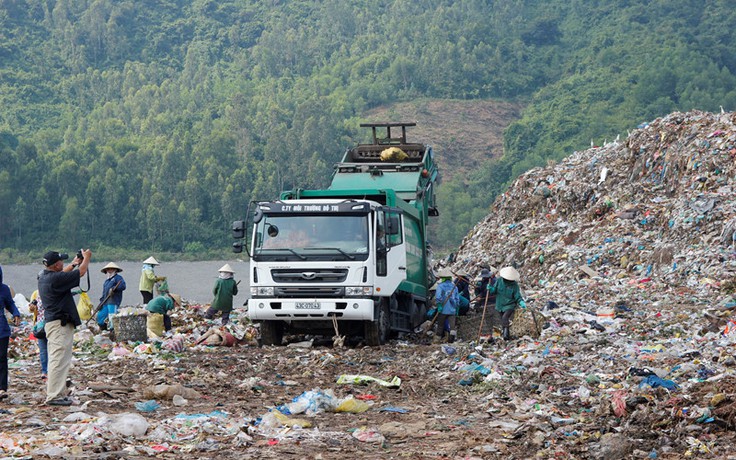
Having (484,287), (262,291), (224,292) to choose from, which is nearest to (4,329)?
(262,291)

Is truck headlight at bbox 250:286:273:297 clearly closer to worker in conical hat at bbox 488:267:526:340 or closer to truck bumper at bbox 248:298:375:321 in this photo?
truck bumper at bbox 248:298:375:321

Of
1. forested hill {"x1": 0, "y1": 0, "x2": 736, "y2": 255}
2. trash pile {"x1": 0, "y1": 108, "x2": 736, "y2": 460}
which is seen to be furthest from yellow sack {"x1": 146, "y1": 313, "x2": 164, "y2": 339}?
forested hill {"x1": 0, "y1": 0, "x2": 736, "y2": 255}

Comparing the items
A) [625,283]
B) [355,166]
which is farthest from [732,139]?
[355,166]

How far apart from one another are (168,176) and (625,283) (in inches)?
2917

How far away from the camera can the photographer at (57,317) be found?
8.66 m

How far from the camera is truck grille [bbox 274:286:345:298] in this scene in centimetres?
1329

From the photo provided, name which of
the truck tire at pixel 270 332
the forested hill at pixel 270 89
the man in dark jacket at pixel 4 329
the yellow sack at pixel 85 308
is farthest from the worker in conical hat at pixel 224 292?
the forested hill at pixel 270 89

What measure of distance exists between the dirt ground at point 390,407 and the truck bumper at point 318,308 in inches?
22.7

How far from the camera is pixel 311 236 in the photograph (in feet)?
44.3

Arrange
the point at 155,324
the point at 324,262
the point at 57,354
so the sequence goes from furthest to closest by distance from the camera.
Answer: the point at 155,324, the point at 324,262, the point at 57,354

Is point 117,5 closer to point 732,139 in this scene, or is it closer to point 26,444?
point 732,139

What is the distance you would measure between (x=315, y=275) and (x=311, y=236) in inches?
22.5

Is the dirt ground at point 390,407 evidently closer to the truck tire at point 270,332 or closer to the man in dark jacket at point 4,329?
the man in dark jacket at point 4,329

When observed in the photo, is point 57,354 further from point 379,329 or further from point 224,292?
point 224,292
